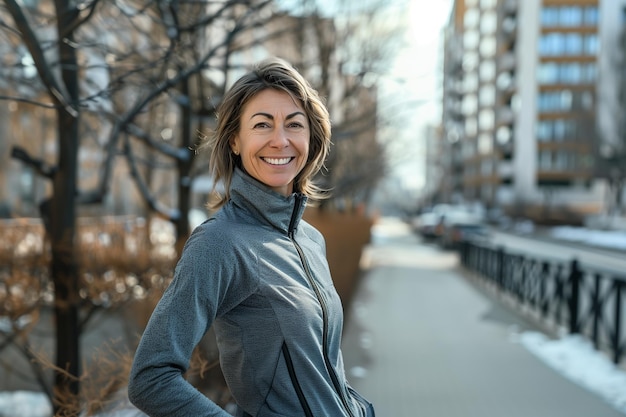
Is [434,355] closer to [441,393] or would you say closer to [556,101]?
[441,393]

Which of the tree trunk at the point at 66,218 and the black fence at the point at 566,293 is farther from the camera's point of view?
the black fence at the point at 566,293

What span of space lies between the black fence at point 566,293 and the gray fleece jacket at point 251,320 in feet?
19.8

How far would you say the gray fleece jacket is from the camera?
1312mm

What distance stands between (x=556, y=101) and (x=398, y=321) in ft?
190

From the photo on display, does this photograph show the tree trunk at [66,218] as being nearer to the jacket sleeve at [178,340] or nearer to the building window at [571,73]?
the jacket sleeve at [178,340]

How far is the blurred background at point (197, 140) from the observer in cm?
422

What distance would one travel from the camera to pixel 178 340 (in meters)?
1.32

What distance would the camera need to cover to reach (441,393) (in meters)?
5.64

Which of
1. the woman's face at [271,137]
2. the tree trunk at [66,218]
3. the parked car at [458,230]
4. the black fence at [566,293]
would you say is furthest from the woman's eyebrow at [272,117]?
the parked car at [458,230]

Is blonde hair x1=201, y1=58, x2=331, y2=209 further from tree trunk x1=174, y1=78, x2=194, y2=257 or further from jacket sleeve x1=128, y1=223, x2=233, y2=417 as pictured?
tree trunk x1=174, y1=78, x2=194, y2=257

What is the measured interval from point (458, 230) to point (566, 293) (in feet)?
48.6

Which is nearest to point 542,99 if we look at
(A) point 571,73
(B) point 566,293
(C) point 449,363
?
(A) point 571,73

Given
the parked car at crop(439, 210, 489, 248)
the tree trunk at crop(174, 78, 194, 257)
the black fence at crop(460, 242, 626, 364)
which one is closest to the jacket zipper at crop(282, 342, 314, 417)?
the tree trunk at crop(174, 78, 194, 257)

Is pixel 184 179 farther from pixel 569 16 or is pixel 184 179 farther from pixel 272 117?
pixel 569 16
